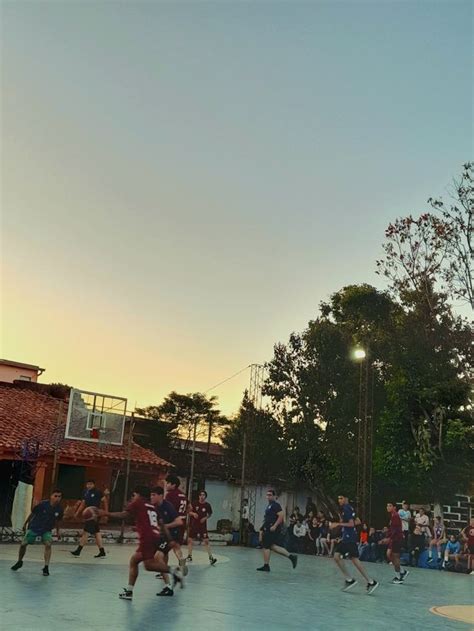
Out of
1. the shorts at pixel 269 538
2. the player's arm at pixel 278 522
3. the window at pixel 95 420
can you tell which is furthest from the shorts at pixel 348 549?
the window at pixel 95 420

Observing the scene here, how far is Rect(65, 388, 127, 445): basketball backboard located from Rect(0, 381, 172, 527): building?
1.33 ft

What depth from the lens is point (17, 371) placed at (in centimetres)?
4169

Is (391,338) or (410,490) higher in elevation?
(391,338)

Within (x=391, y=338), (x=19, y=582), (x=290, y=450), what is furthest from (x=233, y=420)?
(x=19, y=582)

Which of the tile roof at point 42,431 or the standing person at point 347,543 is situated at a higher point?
the tile roof at point 42,431

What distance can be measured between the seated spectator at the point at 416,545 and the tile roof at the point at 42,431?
11.5m

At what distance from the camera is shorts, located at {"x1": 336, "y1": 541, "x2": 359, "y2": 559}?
42.5 feet

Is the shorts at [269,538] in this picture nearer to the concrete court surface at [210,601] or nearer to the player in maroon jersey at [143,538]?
the concrete court surface at [210,601]

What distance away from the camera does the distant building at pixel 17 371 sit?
41.1 meters

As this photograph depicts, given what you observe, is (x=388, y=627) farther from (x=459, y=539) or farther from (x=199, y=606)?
(x=459, y=539)

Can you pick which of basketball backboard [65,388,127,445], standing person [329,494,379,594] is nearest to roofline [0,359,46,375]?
basketball backboard [65,388,127,445]

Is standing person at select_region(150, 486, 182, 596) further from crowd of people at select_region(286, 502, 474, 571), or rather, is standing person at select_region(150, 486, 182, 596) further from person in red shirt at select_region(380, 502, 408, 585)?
crowd of people at select_region(286, 502, 474, 571)

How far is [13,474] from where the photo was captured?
81.6 ft

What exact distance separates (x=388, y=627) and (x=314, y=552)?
17.1 metres
